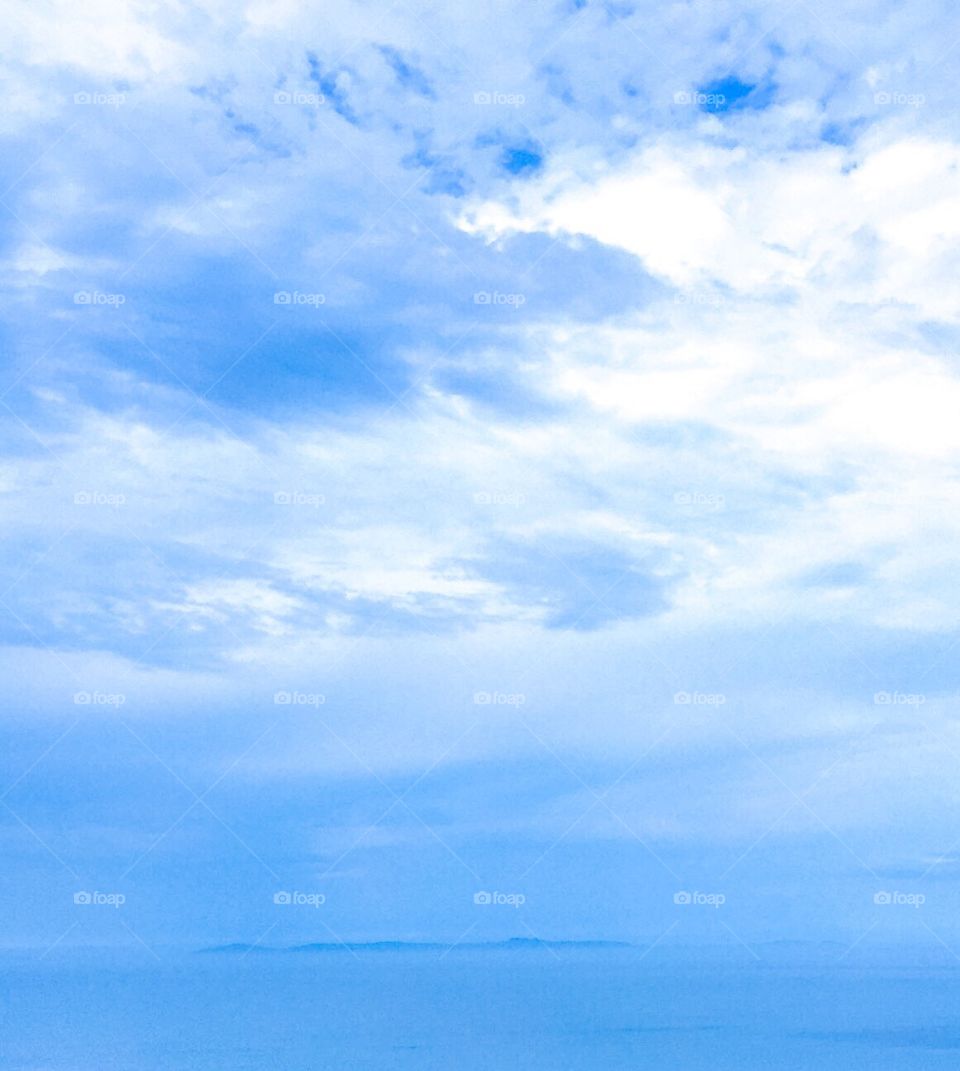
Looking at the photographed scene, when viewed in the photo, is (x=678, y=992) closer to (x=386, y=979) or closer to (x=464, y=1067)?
(x=386, y=979)

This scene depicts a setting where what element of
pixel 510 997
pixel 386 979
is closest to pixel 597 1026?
pixel 510 997

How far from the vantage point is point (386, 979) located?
420 feet

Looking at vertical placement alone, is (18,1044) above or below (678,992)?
below

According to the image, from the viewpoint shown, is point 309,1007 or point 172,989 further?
point 172,989

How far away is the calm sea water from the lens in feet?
151

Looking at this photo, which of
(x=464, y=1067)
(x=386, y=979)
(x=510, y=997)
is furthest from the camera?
(x=386, y=979)

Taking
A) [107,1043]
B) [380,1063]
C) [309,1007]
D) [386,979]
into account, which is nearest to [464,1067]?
[380,1063]

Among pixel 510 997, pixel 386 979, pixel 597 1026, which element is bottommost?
pixel 597 1026

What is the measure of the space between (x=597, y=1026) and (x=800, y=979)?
75.6 m

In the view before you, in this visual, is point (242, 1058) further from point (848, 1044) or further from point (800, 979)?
point (800, 979)

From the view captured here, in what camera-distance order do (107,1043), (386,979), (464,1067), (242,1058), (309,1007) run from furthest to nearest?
1. (386,979)
2. (309,1007)
3. (107,1043)
4. (242,1058)
5. (464,1067)

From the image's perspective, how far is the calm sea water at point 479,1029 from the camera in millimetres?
46031

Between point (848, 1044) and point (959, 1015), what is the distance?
23339mm

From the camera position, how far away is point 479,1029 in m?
59.1
